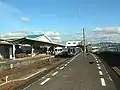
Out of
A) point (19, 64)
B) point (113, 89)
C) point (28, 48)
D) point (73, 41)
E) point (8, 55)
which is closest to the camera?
point (113, 89)

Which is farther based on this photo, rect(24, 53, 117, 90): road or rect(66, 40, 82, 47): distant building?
rect(66, 40, 82, 47): distant building

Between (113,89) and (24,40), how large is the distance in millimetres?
45144

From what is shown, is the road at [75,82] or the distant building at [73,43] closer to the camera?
the road at [75,82]

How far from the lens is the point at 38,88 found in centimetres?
1176

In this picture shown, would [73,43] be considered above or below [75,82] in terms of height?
above

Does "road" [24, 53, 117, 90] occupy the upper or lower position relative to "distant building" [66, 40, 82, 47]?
lower

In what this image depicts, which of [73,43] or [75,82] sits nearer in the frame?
[75,82]

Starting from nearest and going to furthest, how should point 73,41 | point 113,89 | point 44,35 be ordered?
1. point 113,89
2. point 44,35
3. point 73,41

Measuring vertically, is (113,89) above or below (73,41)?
below

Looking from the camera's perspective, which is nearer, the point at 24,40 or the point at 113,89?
the point at 113,89

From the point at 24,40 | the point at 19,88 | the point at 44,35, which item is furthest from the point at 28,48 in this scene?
the point at 19,88

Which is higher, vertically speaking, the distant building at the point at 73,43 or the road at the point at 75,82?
the distant building at the point at 73,43

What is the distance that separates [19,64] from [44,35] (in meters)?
84.8

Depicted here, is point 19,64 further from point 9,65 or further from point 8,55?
point 8,55
